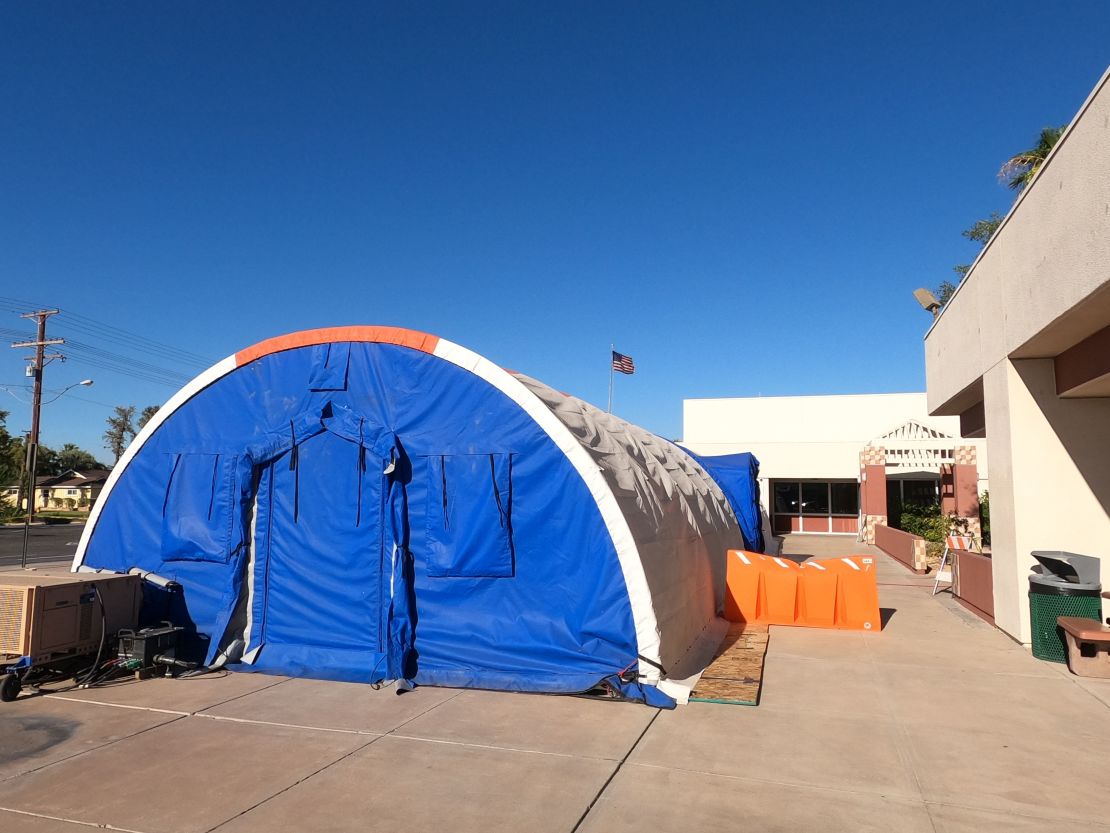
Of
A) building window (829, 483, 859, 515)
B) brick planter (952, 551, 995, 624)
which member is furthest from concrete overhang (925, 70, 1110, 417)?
building window (829, 483, 859, 515)

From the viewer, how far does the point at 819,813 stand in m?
4.61

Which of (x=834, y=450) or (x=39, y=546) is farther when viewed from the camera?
(x=834, y=450)

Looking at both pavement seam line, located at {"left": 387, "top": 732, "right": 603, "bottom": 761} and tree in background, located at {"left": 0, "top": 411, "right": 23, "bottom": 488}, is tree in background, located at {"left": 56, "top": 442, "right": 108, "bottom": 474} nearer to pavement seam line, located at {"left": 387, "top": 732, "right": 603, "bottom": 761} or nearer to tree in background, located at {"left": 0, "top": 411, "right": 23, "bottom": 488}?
tree in background, located at {"left": 0, "top": 411, "right": 23, "bottom": 488}

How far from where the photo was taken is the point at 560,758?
5527 mm

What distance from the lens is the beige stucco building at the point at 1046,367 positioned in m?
7.12

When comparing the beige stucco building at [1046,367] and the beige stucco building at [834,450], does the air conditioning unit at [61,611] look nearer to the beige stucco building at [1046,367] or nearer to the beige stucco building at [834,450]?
the beige stucco building at [1046,367]

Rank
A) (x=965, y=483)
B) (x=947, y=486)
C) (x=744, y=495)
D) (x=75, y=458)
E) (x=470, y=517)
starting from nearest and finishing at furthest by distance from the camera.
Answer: (x=470, y=517), (x=744, y=495), (x=965, y=483), (x=947, y=486), (x=75, y=458)

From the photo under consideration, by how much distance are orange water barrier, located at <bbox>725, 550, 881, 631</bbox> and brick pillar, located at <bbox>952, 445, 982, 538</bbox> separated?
47.1 ft

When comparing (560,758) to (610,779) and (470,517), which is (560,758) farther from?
(470,517)

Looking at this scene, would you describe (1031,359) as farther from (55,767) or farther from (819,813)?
(55,767)

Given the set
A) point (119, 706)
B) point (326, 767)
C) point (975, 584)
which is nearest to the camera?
point (326, 767)

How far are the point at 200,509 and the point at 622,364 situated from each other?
72.1ft

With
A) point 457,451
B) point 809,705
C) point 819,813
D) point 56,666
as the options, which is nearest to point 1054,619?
point 809,705

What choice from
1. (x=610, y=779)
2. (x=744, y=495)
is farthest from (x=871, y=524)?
(x=610, y=779)
